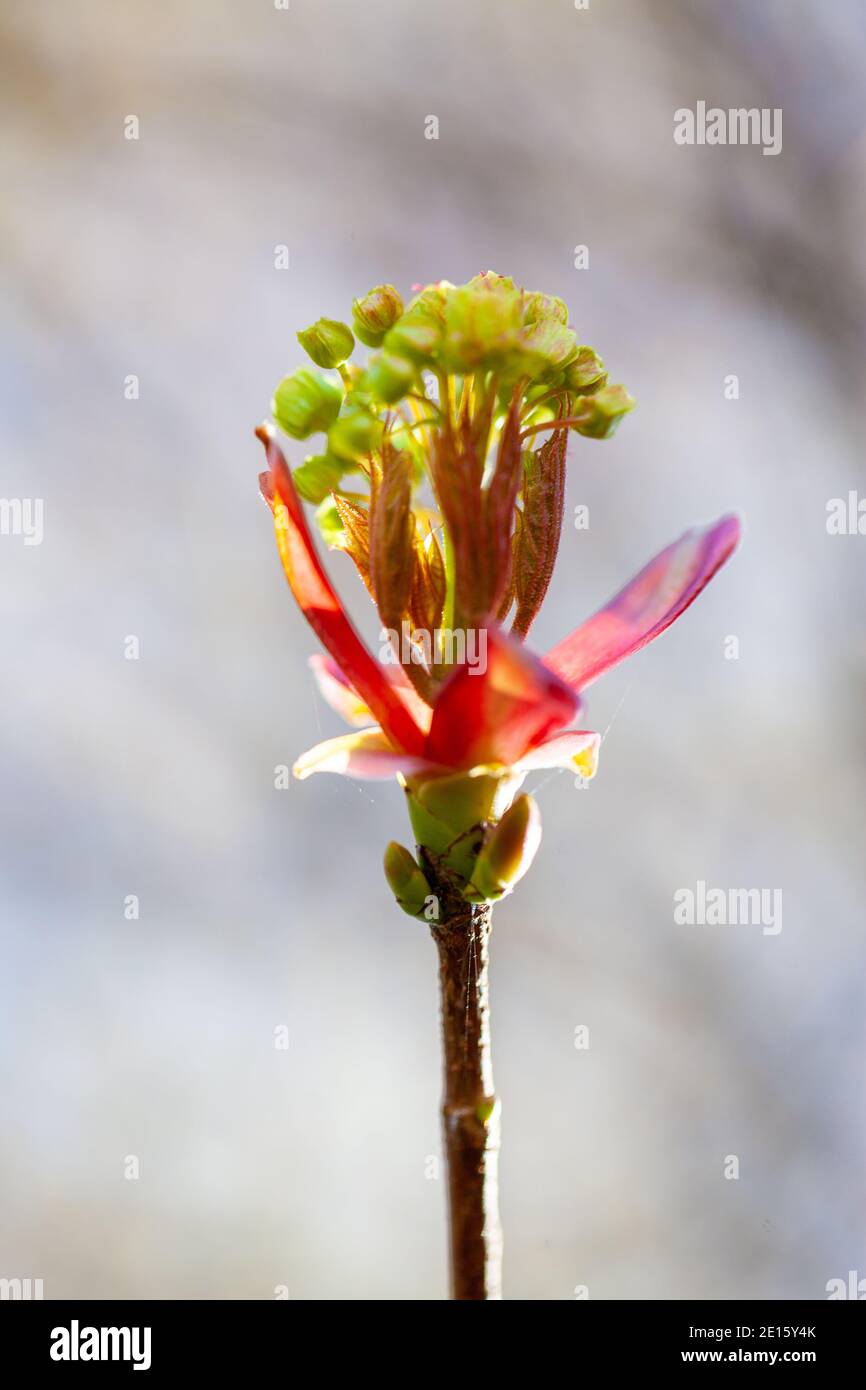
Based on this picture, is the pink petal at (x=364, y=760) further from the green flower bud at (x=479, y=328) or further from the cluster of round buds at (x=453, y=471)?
the green flower bud at (x=479, y=328)

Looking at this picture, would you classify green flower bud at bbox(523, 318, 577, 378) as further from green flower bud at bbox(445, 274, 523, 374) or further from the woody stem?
the woody stem

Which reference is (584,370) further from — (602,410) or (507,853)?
(507,853)

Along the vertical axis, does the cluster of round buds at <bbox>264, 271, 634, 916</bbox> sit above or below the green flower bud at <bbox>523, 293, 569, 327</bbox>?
below

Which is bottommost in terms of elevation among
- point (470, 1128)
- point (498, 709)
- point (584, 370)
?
point (470, 1128)

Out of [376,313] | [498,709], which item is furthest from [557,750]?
[376,313]

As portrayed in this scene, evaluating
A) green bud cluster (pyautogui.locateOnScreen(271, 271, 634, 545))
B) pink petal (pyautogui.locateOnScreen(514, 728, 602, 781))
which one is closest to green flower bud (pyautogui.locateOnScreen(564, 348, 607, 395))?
green bud cluster (pyautogui.locateOnScreen(271, 271, 634, 545))

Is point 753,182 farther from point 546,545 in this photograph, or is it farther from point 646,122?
point 546,545

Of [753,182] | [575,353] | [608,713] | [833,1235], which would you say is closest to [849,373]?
[753,182]
